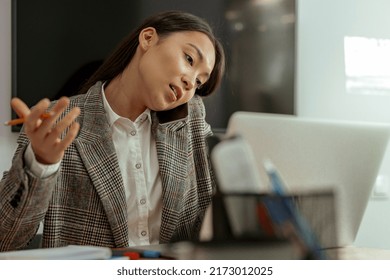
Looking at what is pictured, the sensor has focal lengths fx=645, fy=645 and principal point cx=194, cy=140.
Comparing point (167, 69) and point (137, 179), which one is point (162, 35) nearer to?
point (167, 69)

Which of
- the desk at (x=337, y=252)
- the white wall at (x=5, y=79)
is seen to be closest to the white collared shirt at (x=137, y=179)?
the desk at (x=337, y=252)

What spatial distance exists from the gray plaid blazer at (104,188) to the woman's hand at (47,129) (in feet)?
0.45

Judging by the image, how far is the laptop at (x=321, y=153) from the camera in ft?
3.76

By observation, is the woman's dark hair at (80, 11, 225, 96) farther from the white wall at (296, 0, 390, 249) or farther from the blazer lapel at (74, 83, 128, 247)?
the white wall at (296, 0, 390, 249)

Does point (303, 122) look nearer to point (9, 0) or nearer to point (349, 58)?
point (349, 58)

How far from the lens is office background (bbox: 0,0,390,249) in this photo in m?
1.56

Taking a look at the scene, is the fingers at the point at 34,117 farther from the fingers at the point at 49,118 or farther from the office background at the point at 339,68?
the office background at the point at 339,68

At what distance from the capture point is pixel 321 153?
1.17 metres

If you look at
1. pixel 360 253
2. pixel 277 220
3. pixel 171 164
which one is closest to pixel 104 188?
pixel 171 164

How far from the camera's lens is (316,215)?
1.21 metres

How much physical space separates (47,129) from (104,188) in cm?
28
